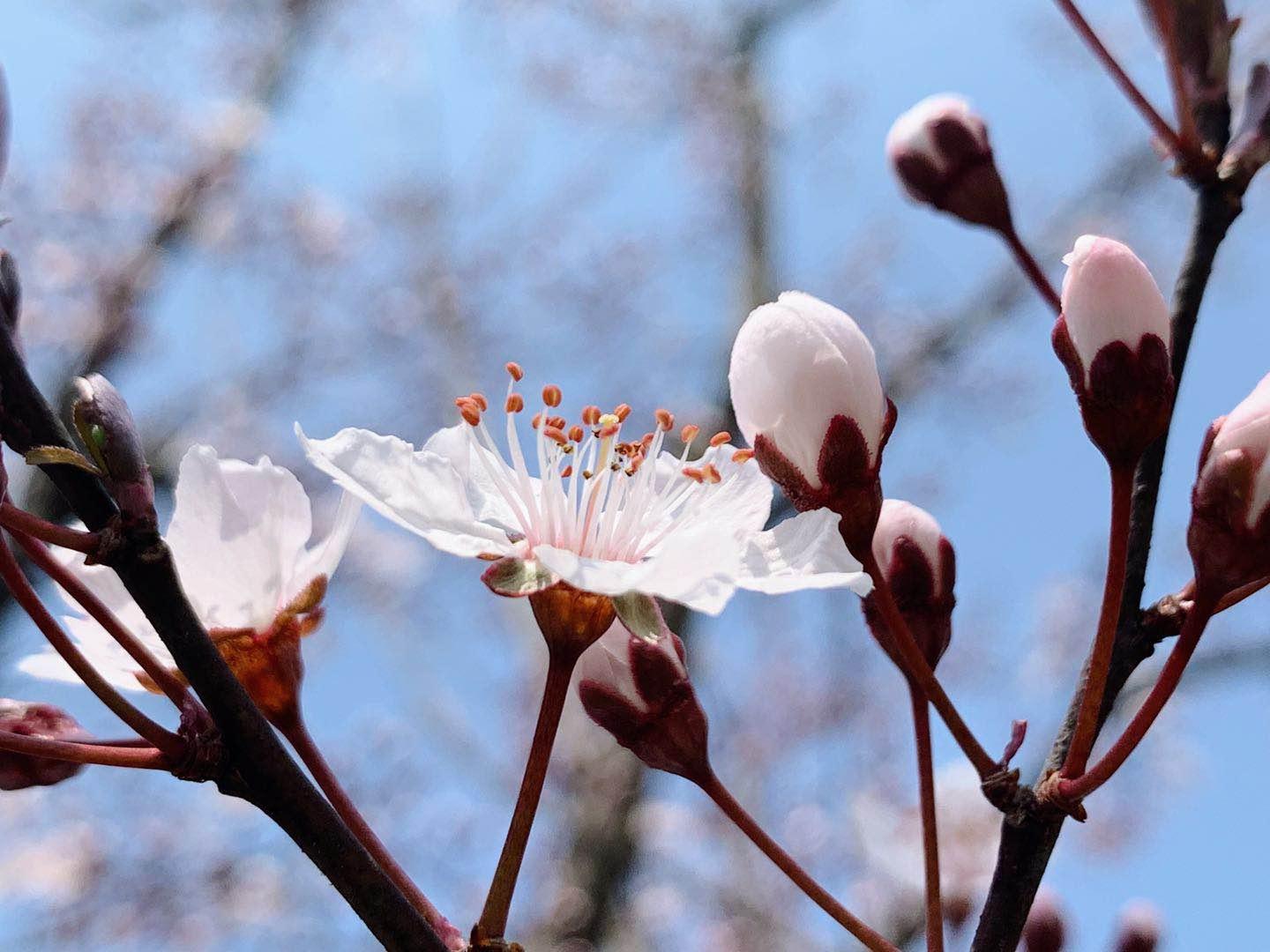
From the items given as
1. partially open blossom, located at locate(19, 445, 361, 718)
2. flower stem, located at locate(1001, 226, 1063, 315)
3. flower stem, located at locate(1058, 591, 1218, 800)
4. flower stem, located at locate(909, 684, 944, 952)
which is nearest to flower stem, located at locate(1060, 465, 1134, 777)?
flower stem, located at locate(1058, 591, 1218, 800)

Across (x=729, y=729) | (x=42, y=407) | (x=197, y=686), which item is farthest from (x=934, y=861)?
(x=729, y=729)

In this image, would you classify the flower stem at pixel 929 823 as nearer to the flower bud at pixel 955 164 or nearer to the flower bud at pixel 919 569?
the flower bud at pixel 919 569

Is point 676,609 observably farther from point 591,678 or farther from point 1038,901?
point 591,678

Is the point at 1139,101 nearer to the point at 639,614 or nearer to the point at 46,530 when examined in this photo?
the point at 639,614

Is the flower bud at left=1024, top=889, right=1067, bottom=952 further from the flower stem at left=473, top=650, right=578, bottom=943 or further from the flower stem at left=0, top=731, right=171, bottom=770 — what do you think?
the flower stem at left=0, top=731, right=171, bottom=770

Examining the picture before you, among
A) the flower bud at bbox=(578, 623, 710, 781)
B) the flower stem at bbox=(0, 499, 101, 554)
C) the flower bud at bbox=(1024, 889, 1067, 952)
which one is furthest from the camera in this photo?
the flower bud at bbox=(1024, 889, 1067, 952)

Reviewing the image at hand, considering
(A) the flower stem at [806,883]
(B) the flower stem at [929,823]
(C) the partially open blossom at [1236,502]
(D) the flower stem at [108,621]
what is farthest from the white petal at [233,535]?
(C) the partially open blossom at [1236,502]

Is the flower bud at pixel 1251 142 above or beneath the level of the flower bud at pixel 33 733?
above
